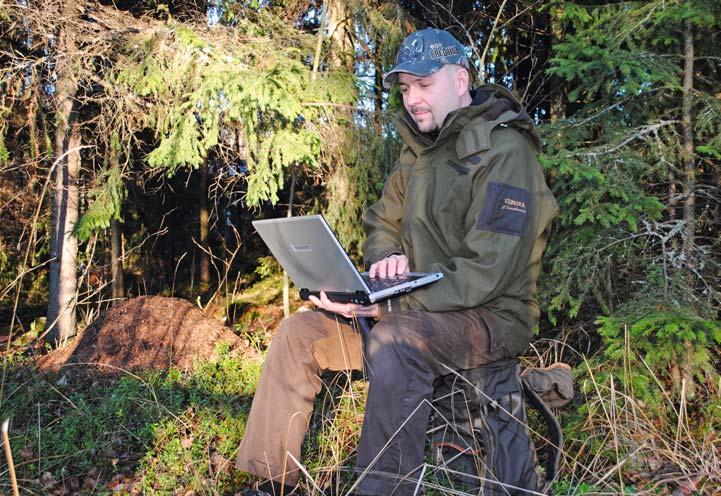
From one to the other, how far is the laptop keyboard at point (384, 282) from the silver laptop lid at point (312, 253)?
71mm

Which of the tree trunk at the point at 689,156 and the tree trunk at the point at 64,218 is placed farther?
the tree trunk at the point at 64,218

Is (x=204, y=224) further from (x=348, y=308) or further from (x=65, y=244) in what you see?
(x=348, y=308)

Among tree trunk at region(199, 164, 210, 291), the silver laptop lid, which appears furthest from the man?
tree trunk at region(199, 164, 210, 291)

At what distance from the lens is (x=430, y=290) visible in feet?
8.59

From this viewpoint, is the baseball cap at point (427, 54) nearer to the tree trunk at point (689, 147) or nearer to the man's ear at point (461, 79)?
the man's ear at point (461, 79)

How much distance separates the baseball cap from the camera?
9.83 feet

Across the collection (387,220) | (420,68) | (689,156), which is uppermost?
(420,68)

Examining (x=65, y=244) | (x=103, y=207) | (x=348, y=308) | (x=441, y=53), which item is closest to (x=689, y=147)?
(x=441, y=53)

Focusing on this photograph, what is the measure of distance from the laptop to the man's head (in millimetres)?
792

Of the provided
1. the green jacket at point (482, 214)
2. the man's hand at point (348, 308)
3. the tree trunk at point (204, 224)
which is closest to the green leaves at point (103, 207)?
the tree trunk at point (204, 224)

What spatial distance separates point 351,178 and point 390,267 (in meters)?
3.99

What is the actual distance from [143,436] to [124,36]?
484cm

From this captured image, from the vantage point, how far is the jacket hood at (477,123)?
2.79 metres

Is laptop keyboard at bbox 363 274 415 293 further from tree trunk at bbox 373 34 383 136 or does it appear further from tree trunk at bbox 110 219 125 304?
tree trunk at bbox 110 219 125 304
